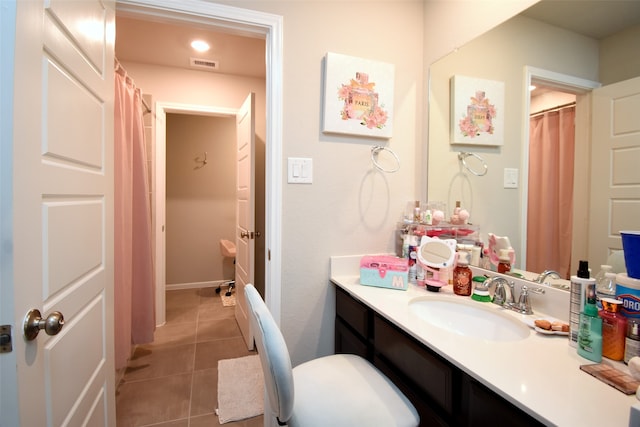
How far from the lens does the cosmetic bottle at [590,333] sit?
74 cm

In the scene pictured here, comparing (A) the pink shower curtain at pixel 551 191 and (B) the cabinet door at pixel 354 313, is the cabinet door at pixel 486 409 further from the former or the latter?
(A) the pink shower curtain at pixel 551 191

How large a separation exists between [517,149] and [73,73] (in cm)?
165

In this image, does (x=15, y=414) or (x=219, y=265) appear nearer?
(x=15, y=414)

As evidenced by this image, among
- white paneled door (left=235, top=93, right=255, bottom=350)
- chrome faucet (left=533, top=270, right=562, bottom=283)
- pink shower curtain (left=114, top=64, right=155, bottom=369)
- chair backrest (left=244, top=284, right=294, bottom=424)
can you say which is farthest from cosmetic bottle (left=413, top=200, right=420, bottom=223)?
pink shower curtain (left=114, top=64, right=155, bottom=369)

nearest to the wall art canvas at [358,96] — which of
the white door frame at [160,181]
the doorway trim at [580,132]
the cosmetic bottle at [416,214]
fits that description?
the cosmetic bottle at [416,214]

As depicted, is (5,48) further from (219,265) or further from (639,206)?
(219,265)

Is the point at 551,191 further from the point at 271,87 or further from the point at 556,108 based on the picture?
the point at 271,87

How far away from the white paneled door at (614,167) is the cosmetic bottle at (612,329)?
10.5 inches

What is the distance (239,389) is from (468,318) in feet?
5.02

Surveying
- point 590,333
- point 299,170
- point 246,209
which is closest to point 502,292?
point 590,333

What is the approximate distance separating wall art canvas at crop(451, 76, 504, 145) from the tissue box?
2.33 feet

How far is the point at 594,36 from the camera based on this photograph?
0.97 m

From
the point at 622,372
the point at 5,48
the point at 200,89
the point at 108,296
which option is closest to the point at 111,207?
the point at 108,296

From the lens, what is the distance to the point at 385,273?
4.48ft
